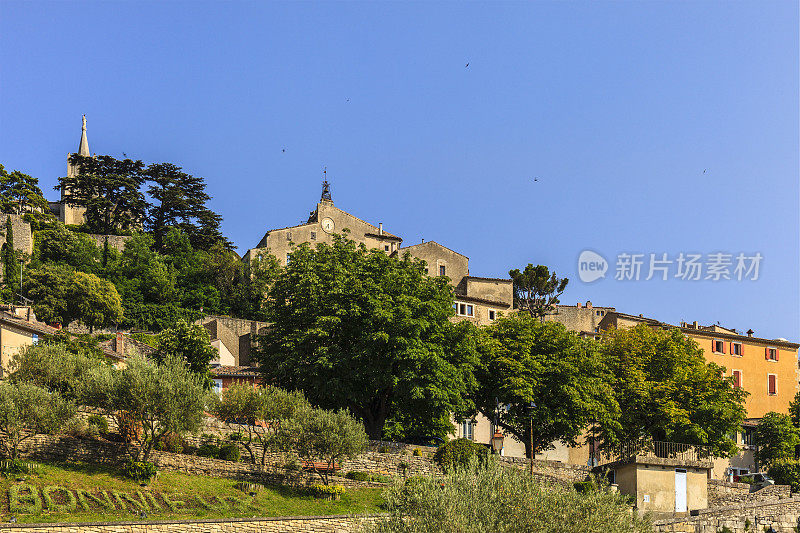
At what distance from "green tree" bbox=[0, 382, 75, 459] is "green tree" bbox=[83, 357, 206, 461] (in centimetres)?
147

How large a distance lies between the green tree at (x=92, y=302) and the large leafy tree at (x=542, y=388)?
3235 cm

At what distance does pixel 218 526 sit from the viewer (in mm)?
31594

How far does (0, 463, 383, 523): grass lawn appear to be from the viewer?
103 ft

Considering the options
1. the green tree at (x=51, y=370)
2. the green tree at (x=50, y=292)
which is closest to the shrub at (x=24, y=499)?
the green tree at (x=51, y=370)

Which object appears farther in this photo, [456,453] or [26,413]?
[456,453]

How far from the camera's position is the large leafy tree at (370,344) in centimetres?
4297

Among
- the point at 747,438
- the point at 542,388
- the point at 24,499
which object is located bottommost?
the point at 24,499

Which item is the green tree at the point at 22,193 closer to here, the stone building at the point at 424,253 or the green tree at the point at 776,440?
the stone building at the point at 424,253

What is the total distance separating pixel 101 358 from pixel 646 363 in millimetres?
31676

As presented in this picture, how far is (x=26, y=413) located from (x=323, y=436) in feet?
38.7

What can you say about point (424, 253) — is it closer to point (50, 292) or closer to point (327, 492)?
point (50, 292)

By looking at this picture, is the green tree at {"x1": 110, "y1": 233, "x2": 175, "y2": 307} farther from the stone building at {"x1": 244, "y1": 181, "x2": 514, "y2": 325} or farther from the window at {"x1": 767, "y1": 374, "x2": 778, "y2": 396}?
the window at {"x1": 767, "y1": 374, "x2": 778, "y2": 396}

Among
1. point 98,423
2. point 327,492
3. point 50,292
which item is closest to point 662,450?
point 327,492

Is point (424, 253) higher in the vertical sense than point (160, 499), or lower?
higher
